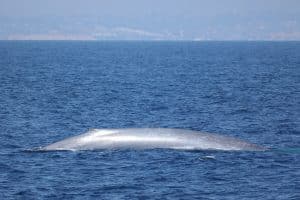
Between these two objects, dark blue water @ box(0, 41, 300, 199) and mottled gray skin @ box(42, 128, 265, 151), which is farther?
mottled gray skin @ box(42, 128, 265, 151)

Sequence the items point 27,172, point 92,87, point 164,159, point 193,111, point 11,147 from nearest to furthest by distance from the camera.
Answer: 1. point 27,172
2. point 164,159
3. point 11,147
4. point 193,111
5. point 92,87

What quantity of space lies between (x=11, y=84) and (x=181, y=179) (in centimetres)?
7754

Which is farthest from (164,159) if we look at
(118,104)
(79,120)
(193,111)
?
(118,104)

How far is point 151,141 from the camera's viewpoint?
55.7 meters

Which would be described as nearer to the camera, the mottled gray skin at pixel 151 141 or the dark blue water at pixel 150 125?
the dark blue water at pixel 150 125

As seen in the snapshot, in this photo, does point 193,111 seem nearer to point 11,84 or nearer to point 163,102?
point 163,102

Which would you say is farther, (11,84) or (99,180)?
(11,84)

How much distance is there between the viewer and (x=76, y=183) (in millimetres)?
44375

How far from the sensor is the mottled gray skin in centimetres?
5497

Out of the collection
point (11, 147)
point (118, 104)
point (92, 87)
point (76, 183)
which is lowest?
point (76, 183)

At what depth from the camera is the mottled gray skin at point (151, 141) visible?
5497cm

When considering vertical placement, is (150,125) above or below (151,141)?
above

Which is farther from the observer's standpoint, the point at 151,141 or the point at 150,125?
the point at 150,125

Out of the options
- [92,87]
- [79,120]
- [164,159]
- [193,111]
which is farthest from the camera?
[92,87]
